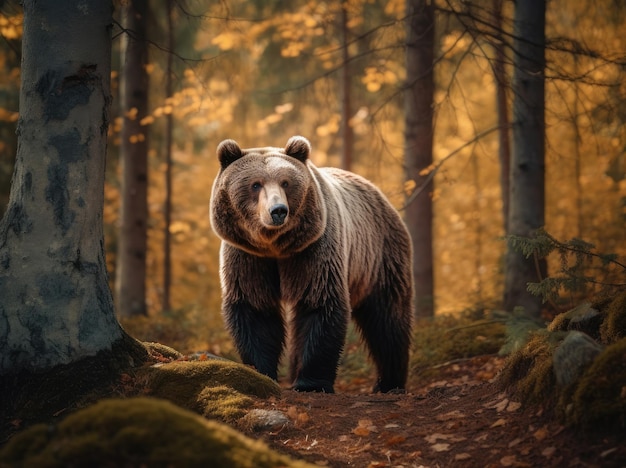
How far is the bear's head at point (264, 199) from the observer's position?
6152 millimetres

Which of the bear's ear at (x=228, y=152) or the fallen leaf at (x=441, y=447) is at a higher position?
the bear's ear at (x=228, y=152)

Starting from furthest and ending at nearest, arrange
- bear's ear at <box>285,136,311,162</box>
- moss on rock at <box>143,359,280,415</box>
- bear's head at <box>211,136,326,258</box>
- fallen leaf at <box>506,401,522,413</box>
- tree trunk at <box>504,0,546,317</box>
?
tree trunk at <box>504,0,546,317</box> → bear's ear at <box>285,136,311,162</box> → bear's head at <box>211,136,326,258</box> → moss on rock at <box>143,359,280,415</box> → fallen leaf at <box>506,401,522,413</box>

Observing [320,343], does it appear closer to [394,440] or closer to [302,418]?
[302,418]

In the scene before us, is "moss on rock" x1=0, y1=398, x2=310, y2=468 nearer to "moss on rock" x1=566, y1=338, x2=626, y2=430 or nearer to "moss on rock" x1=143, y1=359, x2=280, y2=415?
"moss on rock" x1=143, y1=359, x2=280, y2=415

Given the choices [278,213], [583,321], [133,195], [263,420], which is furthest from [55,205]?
[133,195]

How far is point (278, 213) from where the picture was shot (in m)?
5.72

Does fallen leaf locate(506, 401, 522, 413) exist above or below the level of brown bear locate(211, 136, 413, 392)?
below

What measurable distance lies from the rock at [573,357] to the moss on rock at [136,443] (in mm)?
1796

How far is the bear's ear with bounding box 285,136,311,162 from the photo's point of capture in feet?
21.7

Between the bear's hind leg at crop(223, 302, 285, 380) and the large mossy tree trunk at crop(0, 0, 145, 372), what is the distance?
1715 millimetres

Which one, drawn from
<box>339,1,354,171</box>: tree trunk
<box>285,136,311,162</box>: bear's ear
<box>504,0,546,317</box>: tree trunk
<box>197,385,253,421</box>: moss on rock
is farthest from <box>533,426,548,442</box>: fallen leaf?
<box>339,1,354,171</box>: tree trunk

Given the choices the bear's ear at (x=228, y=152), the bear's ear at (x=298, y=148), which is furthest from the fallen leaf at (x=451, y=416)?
the bear's ear at (x=228, y=152)

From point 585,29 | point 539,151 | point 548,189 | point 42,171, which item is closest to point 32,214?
point 42,171

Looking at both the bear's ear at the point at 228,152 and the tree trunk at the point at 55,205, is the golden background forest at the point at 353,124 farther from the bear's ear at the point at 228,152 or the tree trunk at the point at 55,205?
the tree trunk at the point at 55,205
